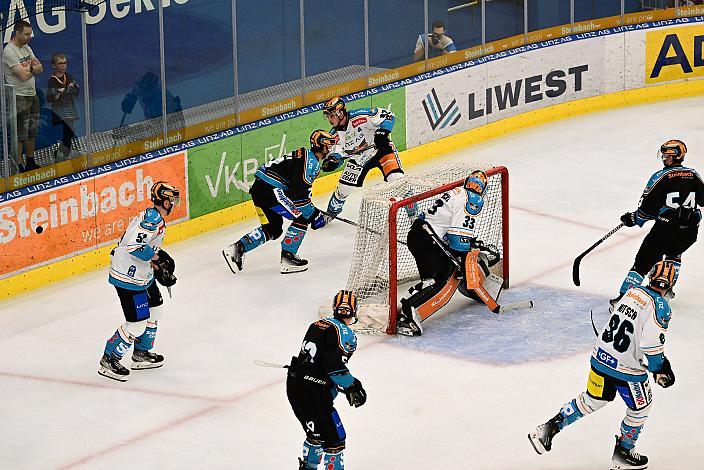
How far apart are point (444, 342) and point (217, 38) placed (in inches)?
168

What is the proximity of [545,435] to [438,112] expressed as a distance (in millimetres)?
7367

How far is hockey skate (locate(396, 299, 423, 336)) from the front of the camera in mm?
11016

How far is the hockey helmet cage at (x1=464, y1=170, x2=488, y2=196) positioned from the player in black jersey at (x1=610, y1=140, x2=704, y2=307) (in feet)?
3.44

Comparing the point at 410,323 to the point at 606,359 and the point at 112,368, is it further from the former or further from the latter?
the point at 606,359

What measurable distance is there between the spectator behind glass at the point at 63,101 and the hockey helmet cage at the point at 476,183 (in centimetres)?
353

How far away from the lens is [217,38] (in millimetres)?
13797

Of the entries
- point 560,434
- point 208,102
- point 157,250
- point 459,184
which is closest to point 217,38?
point 208,102

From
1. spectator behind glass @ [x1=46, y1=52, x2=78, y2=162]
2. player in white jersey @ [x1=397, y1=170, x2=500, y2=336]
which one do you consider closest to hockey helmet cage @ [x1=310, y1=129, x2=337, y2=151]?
player in white jersey @ [x1=397, y1=170, x2=500, y2=336]

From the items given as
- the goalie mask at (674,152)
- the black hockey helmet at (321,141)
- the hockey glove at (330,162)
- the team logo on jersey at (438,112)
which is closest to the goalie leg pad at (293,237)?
the hockey glove at (330,162)

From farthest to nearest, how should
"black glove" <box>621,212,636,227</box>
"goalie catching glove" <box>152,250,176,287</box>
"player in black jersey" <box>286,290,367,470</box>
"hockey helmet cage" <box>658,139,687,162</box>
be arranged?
"black glove" <box>621,212,636,227</box> < "hockey helmet cage" <box>658,139,687,162</box> < "goalie catching glove" <box>152,250,176,287</box> < "player in black jersey" <box>286,290,367,470</box>

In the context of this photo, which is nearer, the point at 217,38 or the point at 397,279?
the point at 397,279

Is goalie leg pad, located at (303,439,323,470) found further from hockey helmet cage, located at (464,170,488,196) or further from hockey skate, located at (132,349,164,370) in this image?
hockey helmet cage, located at (464,170,488,196)

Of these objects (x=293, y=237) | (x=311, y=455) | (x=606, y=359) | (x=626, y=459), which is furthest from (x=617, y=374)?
(x=293, y=237)

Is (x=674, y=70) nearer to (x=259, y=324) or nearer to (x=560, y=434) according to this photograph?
(x=259, y=324)
